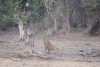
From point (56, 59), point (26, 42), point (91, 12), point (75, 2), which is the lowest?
point (56, 59)

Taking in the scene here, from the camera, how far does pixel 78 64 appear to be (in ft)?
21.0

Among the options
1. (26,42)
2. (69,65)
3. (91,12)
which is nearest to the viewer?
(69,65)

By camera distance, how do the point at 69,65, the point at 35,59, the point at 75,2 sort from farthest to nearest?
the point at 75,2
the point at 35,59
the point at 69,65

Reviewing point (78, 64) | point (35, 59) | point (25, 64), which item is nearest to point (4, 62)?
point (25, 64)

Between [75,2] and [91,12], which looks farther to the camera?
[75,2]

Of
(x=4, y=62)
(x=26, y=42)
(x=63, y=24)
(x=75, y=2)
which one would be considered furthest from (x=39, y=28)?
(x=4, y=62)

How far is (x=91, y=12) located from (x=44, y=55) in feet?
35.5

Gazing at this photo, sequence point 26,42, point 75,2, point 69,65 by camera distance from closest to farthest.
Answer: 1. point 69,65
2. point 26,42
3. point 75,2

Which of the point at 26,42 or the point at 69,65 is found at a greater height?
the point at 26,42

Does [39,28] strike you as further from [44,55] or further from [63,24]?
[44,55]

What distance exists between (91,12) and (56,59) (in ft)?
34.5

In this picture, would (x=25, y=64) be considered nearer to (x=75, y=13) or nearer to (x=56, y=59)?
(x=56, y=59)

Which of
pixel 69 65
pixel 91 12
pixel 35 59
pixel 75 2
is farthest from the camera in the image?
pixel 75 2

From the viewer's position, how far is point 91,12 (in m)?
16.1
